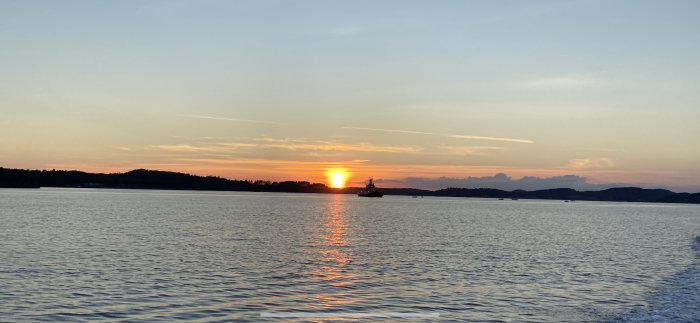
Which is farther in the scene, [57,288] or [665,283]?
[665,283]

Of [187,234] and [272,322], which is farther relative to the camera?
[187,234]

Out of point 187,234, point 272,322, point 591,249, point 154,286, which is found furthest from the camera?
point 187,234

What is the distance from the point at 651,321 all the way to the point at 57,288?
35422 millimetres

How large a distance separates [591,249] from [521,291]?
4369cm

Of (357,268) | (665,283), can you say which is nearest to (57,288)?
(357,268)

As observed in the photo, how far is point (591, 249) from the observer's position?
8250cm

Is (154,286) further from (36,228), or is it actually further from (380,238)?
(36,228)

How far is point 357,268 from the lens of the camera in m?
55.0

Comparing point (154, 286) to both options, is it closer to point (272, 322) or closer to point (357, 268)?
point (272, 322)

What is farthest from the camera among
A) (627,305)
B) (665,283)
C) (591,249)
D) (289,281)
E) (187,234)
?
(187,234)

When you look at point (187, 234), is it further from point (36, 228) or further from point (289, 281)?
point (289, 281)

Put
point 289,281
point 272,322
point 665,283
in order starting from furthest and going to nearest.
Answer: point 665,283 → point 289,281 → point 272,322

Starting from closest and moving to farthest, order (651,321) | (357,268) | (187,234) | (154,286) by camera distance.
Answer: (651,321) < (154,286) < (357,268) < (187,234)

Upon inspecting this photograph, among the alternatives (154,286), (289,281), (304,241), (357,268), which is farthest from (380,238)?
(154,286)
